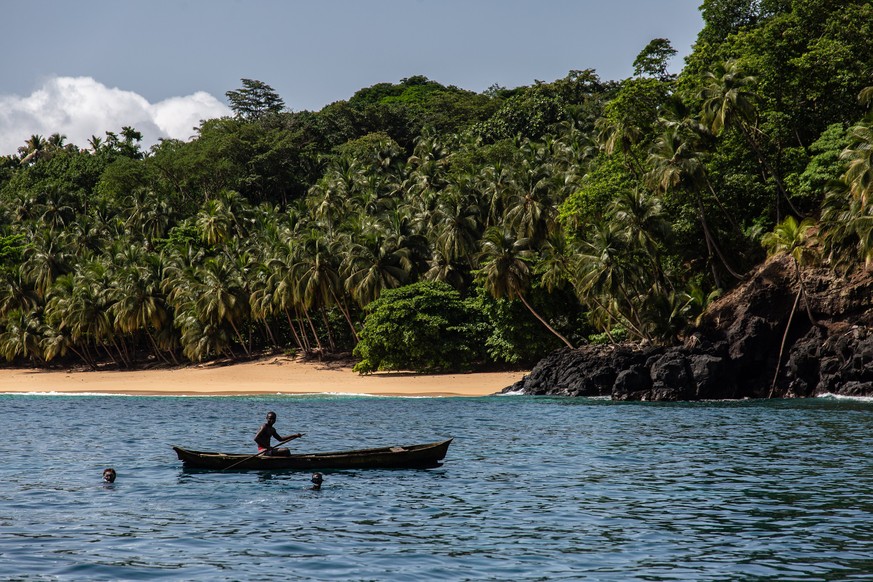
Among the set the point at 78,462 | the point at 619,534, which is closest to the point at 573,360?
the point at 78,462

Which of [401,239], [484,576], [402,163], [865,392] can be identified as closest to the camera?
[484,576]

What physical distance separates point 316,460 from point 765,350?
114 ft

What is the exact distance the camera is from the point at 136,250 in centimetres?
8731

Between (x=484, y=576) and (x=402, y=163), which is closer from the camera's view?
(x=484, y=576)

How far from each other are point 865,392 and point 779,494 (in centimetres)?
2850

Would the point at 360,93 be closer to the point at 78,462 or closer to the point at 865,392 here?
the point at 865,392

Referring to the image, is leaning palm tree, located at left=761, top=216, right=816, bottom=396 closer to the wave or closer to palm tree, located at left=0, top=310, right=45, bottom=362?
the wave

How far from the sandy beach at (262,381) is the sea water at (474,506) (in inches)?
961

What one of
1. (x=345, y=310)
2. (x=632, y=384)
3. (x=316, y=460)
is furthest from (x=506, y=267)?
(x=316, y=460)

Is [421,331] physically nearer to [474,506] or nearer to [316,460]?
[316,460]

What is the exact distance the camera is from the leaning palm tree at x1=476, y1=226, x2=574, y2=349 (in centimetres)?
6272

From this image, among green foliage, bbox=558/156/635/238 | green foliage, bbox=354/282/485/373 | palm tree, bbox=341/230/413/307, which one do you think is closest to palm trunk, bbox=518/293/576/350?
green foliage, bbox=354/282/485/373

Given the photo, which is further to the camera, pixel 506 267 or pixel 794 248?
pixel 506 267

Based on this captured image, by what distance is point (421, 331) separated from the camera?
66.4m
